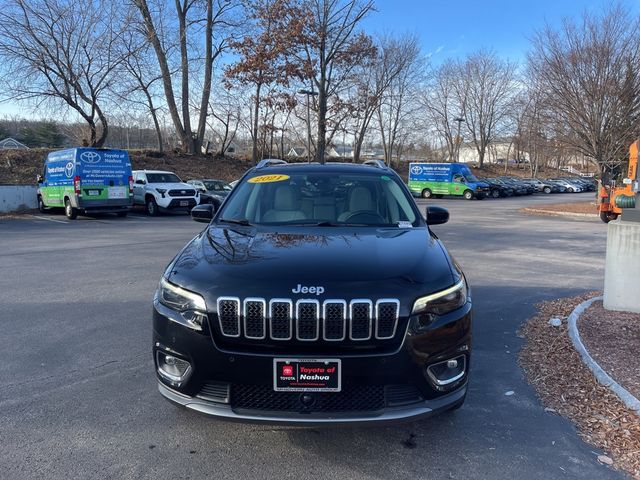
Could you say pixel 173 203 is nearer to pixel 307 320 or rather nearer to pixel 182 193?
pixel 182 193

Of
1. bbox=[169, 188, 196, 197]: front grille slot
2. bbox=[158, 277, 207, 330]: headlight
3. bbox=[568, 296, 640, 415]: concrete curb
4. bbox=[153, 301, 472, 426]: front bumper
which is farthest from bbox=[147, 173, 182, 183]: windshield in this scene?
bbox=[153, 301, 472, 426]: front bumper

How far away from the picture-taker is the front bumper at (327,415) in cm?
267

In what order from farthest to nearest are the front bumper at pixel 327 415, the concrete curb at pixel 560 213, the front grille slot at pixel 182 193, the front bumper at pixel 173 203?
1. the concrete curb at pixel 560 213
2. the front grille slot at pixel 182 193
3. the front bumper at pixel 173 203
4. the front bumper at pixel 327 415

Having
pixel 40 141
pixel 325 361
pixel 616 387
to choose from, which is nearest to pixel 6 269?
pixel 325 361

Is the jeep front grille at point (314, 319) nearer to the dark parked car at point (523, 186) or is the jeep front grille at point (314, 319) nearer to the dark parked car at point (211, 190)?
the dark parked car at point (211, 190)

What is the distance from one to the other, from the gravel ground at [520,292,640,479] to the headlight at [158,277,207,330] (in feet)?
8.26

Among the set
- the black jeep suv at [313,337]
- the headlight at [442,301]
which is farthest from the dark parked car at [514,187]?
the black jeep suv at [313,337]

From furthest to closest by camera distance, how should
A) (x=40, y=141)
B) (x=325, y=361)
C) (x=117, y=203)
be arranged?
1. (x=40, y=141)
2. (x=117, y=203)
3. (x=325, y=361)

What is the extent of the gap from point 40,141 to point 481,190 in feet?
159

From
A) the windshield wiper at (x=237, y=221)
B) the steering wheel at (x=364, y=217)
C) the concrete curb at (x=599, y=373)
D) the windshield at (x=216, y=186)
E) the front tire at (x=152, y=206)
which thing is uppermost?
the steering wheel at (x=364, y=217)

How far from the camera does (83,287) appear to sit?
7.27 m

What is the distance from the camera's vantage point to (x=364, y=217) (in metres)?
4.32

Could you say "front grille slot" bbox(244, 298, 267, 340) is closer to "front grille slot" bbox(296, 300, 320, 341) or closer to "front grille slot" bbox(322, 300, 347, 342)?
"front grille slot" bbox(296, 300, 320, 341)

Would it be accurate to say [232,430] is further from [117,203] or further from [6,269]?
[117,203]
